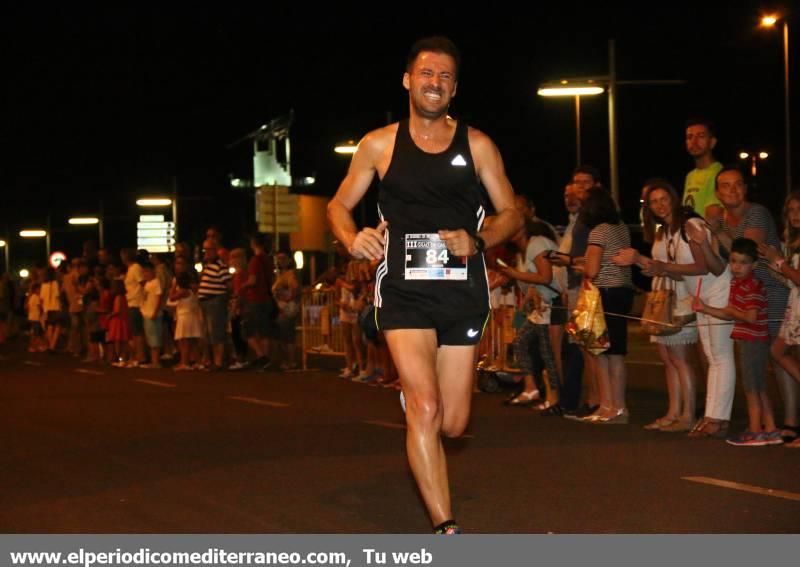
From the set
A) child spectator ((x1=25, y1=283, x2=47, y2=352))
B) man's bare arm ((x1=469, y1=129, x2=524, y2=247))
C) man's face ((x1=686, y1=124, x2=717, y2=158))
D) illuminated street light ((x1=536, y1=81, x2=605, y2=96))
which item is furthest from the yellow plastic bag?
child spectator ((x1=25, y1=283, x2=47, y2=352))

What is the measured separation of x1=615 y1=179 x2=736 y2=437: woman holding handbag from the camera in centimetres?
1020

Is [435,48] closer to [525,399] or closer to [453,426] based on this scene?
[453,426]

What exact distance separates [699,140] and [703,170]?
34cm

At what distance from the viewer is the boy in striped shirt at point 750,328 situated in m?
9.88

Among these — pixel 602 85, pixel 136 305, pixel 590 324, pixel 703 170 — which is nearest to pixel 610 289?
pixel 590 324

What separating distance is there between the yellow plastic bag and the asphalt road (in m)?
0.71

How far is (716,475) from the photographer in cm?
827

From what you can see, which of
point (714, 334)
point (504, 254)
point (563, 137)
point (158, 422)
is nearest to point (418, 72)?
point (714, 334)

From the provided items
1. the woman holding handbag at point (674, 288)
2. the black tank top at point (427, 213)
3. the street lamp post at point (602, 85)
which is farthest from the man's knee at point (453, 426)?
the street lamp post at point (602, 85)

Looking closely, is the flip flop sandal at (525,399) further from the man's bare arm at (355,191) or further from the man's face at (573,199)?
the man's bare arm at (355,191)

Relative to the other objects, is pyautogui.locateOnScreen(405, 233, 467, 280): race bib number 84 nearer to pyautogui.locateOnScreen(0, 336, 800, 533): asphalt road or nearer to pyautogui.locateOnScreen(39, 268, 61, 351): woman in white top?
pyautogui.locateOnScreen(0, 336, 800, 533): asphalt road

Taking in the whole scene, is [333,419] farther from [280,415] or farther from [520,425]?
[520,425]

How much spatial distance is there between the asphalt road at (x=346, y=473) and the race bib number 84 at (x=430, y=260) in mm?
1381
